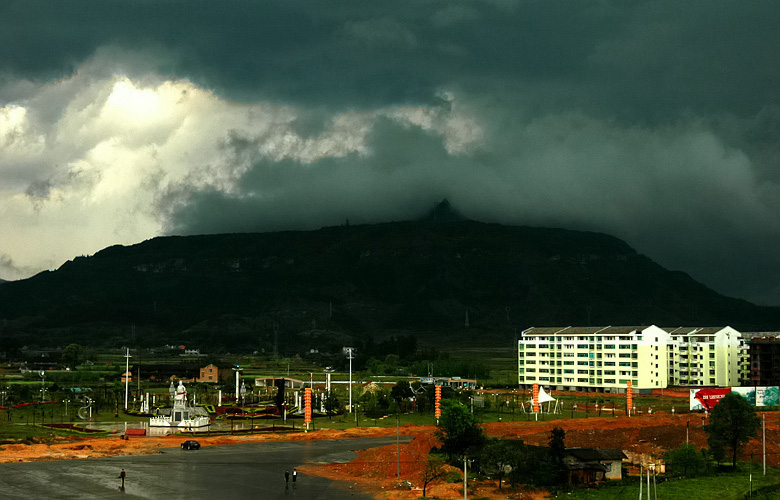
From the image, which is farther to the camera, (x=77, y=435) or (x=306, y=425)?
(x=306, y=425)

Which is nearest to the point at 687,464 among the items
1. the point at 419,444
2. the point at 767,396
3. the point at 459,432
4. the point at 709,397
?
the point at 459,432

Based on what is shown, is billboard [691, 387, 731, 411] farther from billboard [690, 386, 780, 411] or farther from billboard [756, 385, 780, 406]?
billboard [756, 385, 780, 406]

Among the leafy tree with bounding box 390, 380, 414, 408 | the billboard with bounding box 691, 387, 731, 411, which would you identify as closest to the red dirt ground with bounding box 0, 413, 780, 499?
the billboard with bounding box 691, 387, 731, 411

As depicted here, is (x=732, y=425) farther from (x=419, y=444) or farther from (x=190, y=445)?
(x=190, y=445)

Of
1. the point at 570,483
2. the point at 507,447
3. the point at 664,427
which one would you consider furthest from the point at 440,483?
the point at 664,427

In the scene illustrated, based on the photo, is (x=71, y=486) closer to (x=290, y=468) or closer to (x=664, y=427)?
(x=290, y=468)

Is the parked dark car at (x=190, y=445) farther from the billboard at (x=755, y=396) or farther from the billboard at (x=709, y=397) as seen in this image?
the billboard at (x=755, y=396)

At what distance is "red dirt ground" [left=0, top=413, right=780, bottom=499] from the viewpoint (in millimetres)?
94250

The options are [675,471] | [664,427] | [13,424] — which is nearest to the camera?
[675,471]

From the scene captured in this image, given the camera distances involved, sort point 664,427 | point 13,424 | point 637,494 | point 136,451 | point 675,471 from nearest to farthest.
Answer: point 637,494 → point 675,471 → point 136,451 → point 664,427 → point 13,424

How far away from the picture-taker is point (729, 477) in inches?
4016

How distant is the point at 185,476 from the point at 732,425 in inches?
2618

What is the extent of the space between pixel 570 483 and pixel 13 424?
99.6 m

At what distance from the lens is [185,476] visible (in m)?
98.0
